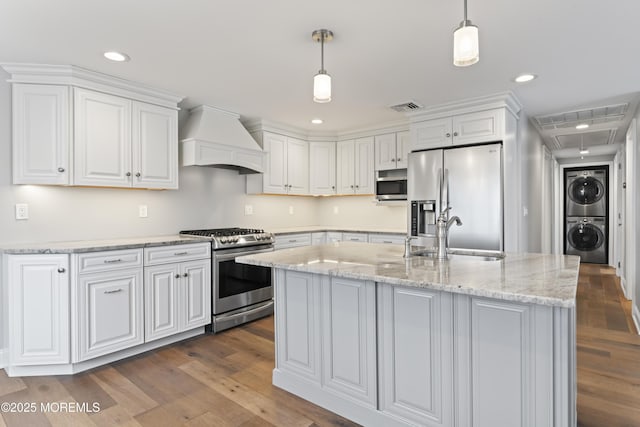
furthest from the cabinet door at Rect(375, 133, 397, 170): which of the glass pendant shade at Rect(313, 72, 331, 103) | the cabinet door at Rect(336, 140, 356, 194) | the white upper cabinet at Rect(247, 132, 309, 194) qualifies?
the glass pendant shade at Rect(313, 72, 331, 103)

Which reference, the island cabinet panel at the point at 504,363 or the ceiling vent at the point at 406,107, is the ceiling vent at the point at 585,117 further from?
the island cabinet panel at the point at 504,363

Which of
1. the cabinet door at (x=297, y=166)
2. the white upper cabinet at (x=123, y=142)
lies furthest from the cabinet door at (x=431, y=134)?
the white upper cabinet at (x=123, y=142)

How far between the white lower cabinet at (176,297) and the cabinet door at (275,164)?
4.92 ft

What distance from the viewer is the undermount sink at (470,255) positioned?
2.19m

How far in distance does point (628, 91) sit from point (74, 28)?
4516 mm

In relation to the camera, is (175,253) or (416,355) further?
(175,253)

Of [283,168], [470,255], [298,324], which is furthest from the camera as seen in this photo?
[283,168]

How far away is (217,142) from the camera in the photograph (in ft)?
12.3

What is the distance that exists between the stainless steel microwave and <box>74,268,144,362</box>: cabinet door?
2970mm

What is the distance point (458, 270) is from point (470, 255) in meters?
0.65

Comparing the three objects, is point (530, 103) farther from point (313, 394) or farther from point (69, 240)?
point (69, 240)

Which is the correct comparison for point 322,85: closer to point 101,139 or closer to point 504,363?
point 504,363

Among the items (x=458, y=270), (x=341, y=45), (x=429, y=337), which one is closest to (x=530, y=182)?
(x=341, y=45)

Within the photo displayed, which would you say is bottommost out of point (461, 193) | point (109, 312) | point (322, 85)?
point (109, 312)
